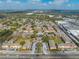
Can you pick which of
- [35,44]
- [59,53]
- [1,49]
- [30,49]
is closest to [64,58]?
[59,53]

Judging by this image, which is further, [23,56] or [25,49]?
[25,49]

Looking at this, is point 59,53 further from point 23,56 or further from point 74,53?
point 23,56

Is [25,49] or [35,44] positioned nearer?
[25,49]

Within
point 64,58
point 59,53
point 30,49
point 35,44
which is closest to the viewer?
point 64,58

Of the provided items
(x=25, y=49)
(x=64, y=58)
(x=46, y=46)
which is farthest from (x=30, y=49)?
(x=64, y=58)

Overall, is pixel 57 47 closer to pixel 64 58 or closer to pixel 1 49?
pixel 64 58

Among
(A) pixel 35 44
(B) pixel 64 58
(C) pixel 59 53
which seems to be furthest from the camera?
(A) pixel 35 44

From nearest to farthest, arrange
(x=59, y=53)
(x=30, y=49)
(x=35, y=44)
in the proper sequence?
1. (x=59, y=53)
2. (x=30, y=49)
3. (x=35, y=44)
